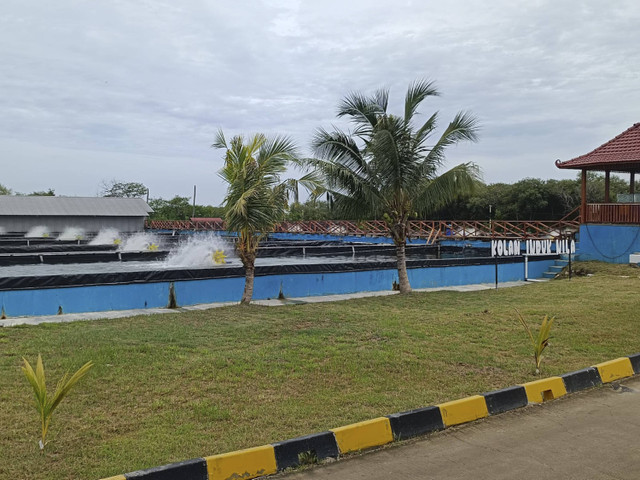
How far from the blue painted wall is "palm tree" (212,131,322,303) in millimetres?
13423

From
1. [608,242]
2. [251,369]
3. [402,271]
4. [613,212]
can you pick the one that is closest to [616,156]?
[613,212]

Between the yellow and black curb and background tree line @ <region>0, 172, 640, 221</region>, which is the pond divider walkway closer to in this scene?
the yellow and black curb

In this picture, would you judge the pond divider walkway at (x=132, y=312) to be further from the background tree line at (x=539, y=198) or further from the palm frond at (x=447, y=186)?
the background tree line at (x=539, y=198)

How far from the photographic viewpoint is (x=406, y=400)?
5.80 meters

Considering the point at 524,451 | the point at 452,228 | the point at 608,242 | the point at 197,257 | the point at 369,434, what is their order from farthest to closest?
the point at 452,228 < the point at 197,257 < the point at 608,242 < the point at 369,434 < the point at 524,451

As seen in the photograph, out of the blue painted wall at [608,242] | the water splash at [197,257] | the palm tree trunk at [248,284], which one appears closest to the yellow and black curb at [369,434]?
the palm tree trunk at [248,284]

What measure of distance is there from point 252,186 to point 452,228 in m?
20.5

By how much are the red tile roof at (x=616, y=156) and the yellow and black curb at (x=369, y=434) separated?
52.8 feet

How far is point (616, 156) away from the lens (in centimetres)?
2120

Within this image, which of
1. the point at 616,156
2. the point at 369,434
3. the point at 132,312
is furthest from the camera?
the point at 616,156

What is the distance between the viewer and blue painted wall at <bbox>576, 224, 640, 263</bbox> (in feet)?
66.9

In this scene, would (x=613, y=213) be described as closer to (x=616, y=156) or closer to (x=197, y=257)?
(x=616, y=156)

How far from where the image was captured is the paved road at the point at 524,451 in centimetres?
442

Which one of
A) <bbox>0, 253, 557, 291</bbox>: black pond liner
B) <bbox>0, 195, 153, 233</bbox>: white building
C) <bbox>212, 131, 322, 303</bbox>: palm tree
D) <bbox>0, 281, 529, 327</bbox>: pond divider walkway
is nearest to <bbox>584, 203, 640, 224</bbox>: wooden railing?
<bbox>0, 253, 557, 291</bbox>: black pond liner
